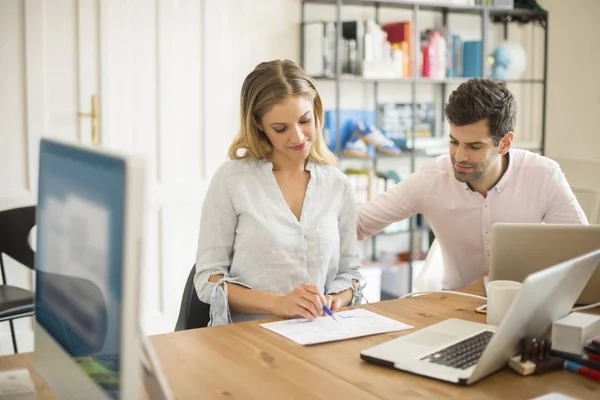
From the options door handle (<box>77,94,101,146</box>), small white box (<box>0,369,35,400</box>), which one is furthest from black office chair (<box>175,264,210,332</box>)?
door handle (<box>77,94,101,146</box>)

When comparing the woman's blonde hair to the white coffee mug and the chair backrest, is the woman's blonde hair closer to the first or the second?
the white coffee mug

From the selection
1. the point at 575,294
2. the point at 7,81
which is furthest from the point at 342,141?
the point at 575,294

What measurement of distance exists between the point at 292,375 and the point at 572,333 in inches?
22.5

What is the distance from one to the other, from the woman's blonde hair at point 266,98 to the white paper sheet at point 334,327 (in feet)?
1.88

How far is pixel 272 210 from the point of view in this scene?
208 centimetres

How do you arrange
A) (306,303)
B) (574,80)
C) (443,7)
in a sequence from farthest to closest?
(574,80) < (443,7) < (306,303)

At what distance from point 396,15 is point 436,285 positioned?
2.42 m

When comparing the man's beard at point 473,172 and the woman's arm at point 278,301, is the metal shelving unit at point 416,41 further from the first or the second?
the woman's arm at point 278,301

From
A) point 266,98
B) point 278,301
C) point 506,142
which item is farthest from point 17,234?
point 506,142

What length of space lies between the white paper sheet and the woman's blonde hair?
22.6 inches

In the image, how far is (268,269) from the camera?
2053 millimetres

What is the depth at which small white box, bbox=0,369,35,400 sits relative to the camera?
1285mm

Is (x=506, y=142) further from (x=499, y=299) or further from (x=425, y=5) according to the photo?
(x=425, y=5)

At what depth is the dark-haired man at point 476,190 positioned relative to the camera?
231 cm
